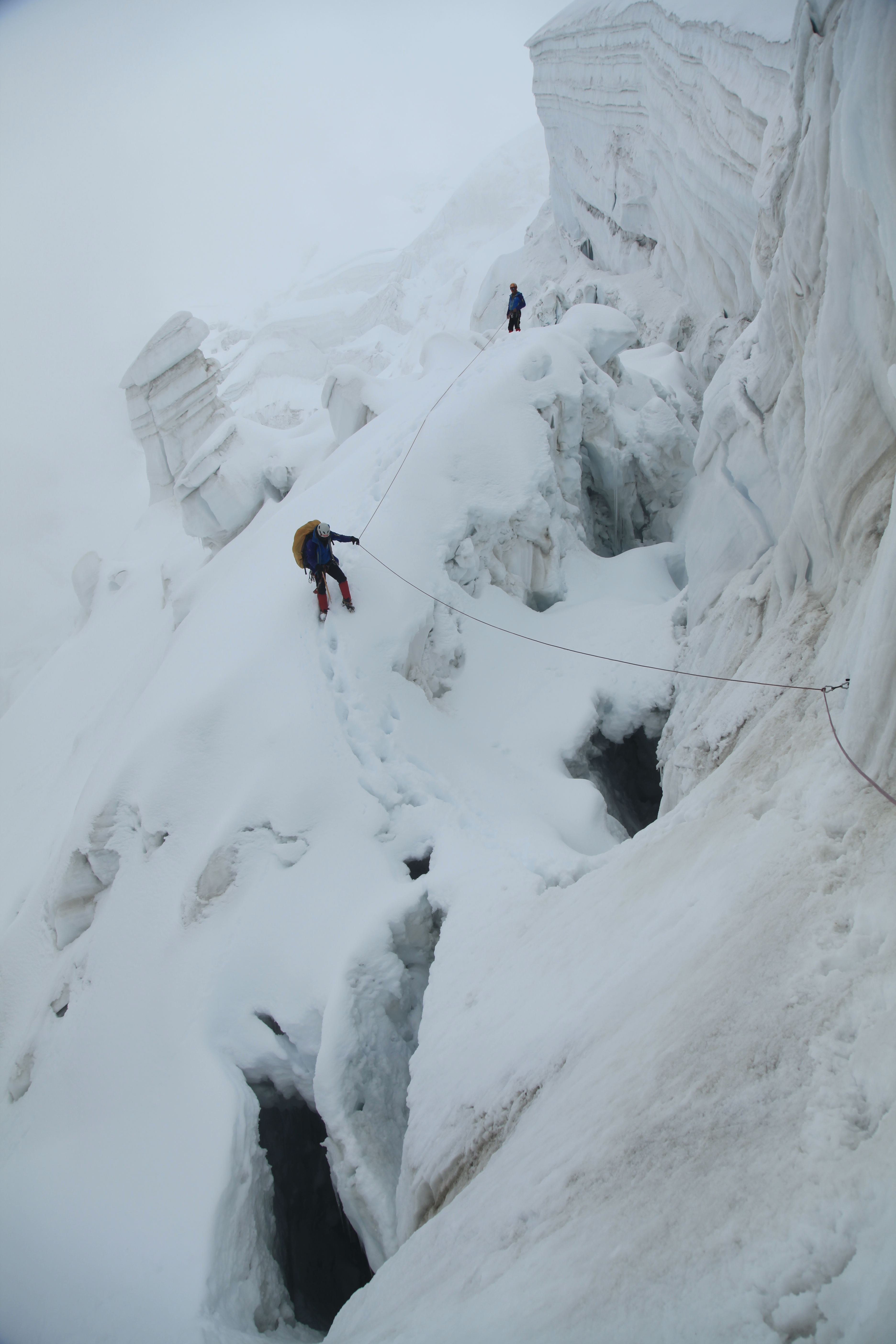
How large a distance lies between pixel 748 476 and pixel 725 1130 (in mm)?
5662

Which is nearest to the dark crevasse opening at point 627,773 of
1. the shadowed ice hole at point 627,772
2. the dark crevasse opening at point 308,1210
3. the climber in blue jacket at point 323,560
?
the shadowed ice hole at point 627,772

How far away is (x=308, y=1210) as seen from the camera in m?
4.86

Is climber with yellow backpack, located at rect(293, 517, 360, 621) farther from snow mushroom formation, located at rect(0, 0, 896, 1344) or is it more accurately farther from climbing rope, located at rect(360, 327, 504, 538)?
climbing rope, located at rect(360, 327, 504, 538)

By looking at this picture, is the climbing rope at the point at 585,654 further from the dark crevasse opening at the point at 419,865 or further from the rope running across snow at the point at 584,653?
the dark crevasse opening at the point at 419,865

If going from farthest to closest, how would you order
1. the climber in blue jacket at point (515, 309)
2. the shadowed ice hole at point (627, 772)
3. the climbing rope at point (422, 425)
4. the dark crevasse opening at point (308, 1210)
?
the climber in blue jacket at point (515, 309), the climbing rope at point (422, 425), the shadowed ice hole at point (627, 772), the dark crevasse opening at point (308, 1210)

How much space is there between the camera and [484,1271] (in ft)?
8.14

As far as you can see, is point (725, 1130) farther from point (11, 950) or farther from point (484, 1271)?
point (11, 950)

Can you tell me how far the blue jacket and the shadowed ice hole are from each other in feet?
10.5

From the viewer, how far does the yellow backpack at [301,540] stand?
6.38m

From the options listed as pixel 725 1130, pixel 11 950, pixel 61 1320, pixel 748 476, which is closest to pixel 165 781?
pixel 11 950

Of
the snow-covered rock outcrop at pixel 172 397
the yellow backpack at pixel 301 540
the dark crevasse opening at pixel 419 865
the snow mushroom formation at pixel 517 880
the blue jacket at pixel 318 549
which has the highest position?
the snow-covered rock outcrop at pixel 172 397

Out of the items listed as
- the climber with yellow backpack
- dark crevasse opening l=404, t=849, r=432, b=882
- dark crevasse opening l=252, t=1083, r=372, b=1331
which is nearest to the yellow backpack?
the climber with yellow backpack

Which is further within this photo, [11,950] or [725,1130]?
[11,950]

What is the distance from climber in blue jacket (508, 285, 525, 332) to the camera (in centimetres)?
1160
